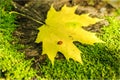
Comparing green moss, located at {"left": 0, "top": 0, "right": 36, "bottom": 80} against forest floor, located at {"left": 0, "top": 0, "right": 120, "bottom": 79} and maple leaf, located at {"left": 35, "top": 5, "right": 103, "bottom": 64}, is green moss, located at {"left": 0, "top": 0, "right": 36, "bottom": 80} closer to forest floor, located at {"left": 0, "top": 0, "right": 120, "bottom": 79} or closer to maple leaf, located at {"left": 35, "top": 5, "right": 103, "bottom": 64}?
forest floor, located at {"left": 0, "top": 0, "right": 120, "bottom": 79}

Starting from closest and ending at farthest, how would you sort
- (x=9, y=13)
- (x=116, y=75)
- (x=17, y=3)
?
(x=116, y=75) → (x=9, y=13) → (x=17, y=3)

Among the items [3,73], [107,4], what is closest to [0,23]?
[3,73]

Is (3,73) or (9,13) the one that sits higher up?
(9,13)

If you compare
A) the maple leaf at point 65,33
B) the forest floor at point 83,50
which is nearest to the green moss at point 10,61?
the forest floor at point 83,50

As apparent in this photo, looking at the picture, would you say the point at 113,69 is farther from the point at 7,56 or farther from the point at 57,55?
the point at 7,56

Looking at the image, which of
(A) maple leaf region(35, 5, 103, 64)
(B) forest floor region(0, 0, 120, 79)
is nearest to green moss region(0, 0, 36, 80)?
(B) forest floor region(0, 0, 120, 79)

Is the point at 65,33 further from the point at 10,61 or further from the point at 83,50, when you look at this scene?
the point at 10,61

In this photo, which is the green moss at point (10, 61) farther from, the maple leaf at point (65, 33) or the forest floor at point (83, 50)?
the maple leaf at point (65, 33)

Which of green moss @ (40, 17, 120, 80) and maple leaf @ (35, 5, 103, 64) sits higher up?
maple leaf @ (35, 5, 103, 64)

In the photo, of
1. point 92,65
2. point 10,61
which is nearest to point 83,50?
point 92,65
